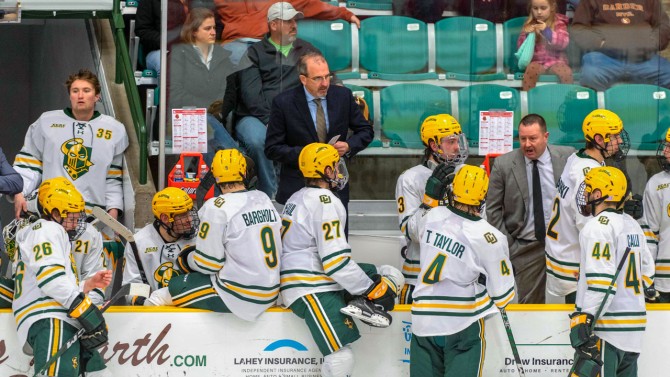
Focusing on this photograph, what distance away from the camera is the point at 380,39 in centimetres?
832

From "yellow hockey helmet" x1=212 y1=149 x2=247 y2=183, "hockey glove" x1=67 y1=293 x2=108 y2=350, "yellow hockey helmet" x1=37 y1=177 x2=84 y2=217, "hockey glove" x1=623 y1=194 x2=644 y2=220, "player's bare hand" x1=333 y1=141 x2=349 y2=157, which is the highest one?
"player's bare hand" x1=333 y1=141 x2=349 y2=157

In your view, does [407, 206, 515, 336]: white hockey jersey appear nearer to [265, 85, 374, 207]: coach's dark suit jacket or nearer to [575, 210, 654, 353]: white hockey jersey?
[575, 210, 654, 353]: white hockey jersey

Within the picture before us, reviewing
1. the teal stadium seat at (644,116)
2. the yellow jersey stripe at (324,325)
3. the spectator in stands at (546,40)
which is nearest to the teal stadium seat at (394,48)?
the spectator in stands at (546,40)

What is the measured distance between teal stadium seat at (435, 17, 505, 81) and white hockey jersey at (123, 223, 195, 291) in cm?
214

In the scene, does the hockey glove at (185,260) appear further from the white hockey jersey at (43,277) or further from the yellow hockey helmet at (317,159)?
the yellow hockey helmet at (317,159)

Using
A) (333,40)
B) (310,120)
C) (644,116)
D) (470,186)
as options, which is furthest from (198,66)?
(644,116)

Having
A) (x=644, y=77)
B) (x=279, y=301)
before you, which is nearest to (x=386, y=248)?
(x=279, y=301)

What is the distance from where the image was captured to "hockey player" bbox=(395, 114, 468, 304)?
7.06m

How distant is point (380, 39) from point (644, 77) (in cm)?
165

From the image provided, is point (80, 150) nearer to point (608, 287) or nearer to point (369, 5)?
point (369, 5)

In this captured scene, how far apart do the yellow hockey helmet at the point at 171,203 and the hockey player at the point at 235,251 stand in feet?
1.77

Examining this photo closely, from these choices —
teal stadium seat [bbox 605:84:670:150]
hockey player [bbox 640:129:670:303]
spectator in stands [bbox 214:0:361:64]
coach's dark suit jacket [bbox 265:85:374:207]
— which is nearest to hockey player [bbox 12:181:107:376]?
coach's dark suit jacket [bbox 265:85:374:207]

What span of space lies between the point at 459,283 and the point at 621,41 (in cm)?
279

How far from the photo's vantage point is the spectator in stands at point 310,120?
7.31m
